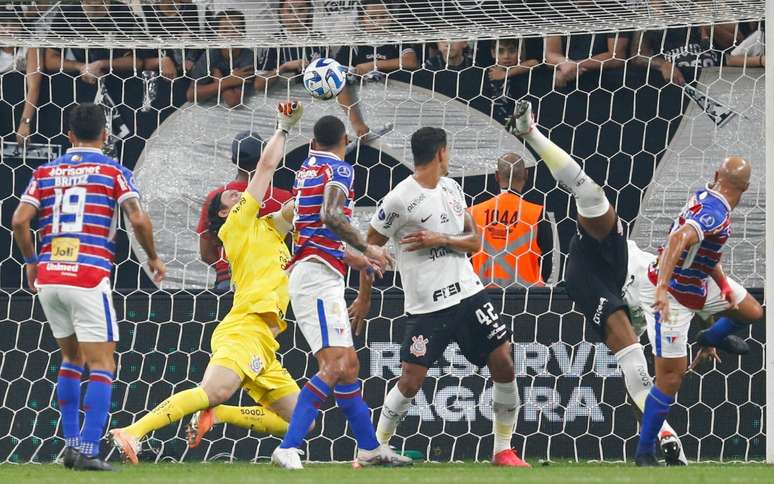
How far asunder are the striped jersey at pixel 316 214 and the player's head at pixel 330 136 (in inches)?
1.8

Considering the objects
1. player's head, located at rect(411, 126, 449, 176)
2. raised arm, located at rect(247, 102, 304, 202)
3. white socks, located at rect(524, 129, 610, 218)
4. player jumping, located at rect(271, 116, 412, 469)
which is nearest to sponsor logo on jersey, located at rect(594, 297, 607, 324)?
white socks, located at rect(524, 129, 610, 218)

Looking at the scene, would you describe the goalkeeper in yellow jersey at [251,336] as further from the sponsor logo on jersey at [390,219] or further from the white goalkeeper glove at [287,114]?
the sponsor logo on jersey at [390,219]

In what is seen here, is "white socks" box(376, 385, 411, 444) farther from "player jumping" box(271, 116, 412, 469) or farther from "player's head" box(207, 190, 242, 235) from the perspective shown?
"player's head" box(207, 190, 242, 235)

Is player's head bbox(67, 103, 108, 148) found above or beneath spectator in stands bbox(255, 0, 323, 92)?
above

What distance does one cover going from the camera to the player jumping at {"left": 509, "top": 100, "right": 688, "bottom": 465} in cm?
762

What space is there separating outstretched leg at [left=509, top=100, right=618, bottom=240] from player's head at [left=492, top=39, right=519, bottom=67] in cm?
211

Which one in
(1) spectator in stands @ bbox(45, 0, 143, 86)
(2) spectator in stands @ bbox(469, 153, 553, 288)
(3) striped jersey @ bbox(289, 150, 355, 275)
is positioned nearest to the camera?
(3) striped jersey @ bbox(289, 150, 355, 275)

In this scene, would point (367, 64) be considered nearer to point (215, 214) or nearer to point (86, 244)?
point (215, 214)

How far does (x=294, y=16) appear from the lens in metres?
9.03

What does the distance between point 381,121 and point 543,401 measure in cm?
264

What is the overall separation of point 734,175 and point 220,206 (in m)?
3.08

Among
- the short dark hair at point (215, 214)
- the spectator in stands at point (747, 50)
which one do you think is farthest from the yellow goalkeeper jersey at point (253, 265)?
the spectator in stands at point (747, 50)

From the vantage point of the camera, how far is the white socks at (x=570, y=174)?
7576mm

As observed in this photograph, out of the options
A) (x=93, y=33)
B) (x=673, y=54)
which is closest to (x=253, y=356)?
(x=93, y=33)
